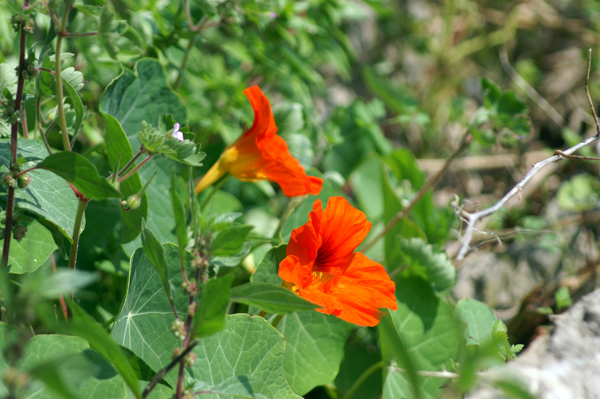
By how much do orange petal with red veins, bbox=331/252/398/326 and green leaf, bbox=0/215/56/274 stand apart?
27.6 inches

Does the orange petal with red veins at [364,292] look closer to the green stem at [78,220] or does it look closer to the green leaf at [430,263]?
the green leaf at [430,263]

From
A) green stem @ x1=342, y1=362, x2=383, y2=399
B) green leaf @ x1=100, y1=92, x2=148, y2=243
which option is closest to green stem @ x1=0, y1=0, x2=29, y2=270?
green leaf @ x1=100, y1=92, x2=148, y2=243

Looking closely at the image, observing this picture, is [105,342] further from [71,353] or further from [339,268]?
[339,268]

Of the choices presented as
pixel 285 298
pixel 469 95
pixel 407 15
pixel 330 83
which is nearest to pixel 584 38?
pixel 469 95

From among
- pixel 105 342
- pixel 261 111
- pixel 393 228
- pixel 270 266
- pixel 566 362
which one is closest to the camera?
pixel 105 342

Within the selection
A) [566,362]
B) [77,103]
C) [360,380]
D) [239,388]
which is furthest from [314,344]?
[77,103]

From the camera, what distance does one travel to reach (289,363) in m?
1.39

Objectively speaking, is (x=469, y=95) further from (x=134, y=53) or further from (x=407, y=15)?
(x=134, y=53)

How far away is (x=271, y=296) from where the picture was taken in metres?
0.84

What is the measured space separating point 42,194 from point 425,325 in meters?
1.16

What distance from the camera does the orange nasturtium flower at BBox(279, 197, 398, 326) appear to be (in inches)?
43.0

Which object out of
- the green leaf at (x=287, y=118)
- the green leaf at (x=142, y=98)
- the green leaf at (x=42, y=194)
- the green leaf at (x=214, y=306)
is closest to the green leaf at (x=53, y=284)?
the green leaf at (x=214, y=306)

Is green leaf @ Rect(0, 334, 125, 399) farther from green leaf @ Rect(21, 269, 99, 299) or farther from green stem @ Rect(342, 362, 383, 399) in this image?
green stem @ Rect(342, 362, 383, 399)

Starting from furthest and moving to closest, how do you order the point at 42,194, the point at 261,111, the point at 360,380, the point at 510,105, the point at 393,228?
the point at 393,228, the point at 510,105, the point at 360,380, the point at 261,111, the point at 42,194
